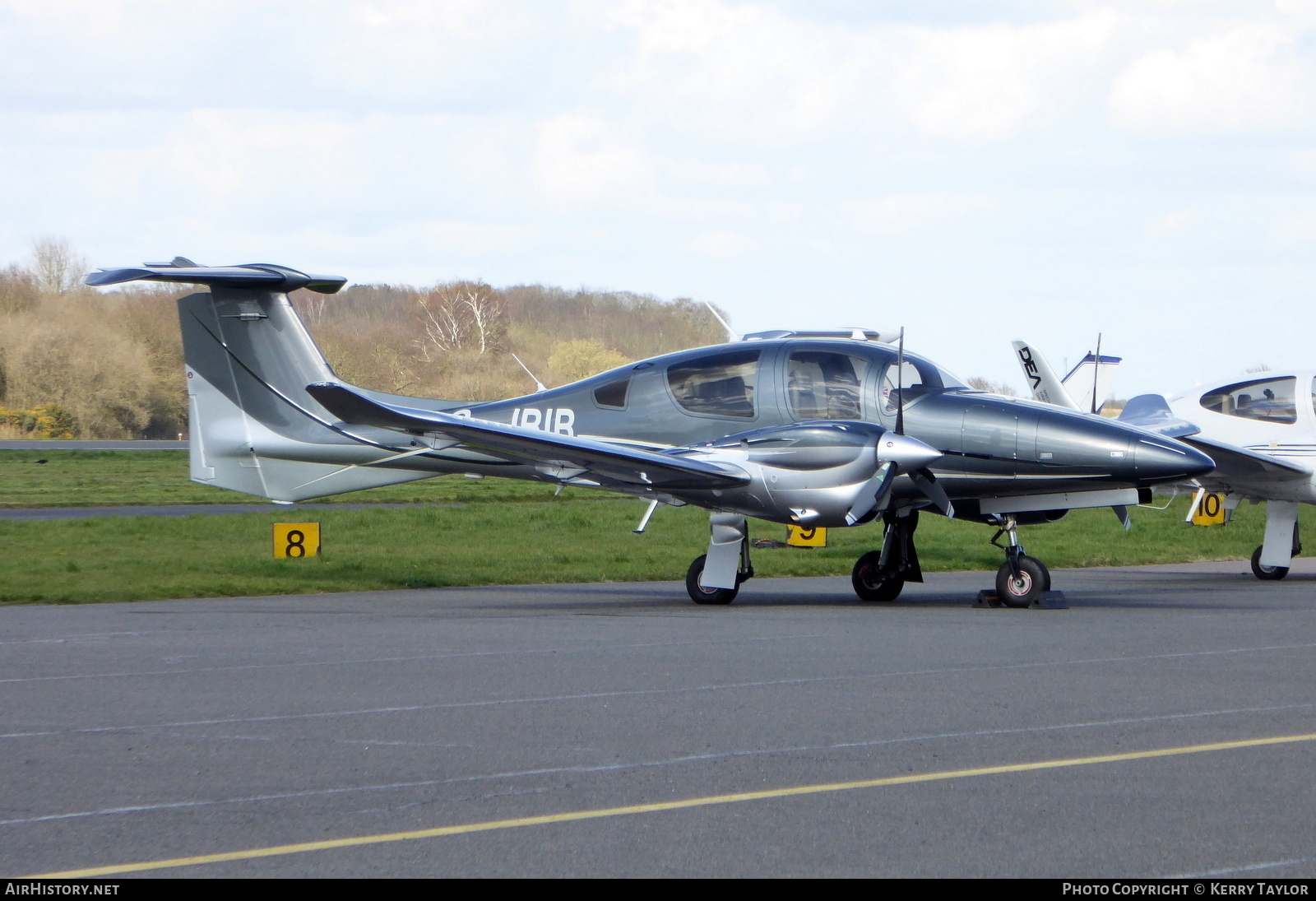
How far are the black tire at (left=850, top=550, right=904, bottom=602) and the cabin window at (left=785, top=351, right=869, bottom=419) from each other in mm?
1798

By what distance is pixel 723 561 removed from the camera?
13.2 meters

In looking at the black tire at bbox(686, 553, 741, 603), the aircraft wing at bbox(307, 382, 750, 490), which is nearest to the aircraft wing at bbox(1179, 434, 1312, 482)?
the black tire at bbox(686, 553, 741, 603)

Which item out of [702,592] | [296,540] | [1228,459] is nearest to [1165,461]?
[1228,459]

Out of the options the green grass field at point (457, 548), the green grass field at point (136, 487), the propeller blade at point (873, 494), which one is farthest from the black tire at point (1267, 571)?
the green grass field at point (136, 487)

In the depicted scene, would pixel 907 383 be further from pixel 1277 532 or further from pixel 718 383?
pixel 1277 532

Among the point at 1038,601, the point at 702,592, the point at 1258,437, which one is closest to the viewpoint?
the point at 1038,601

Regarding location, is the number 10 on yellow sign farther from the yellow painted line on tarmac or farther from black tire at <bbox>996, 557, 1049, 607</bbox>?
the yellow painted line on tarmac

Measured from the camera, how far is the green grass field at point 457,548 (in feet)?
54.0

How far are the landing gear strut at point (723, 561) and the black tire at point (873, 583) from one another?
145cm

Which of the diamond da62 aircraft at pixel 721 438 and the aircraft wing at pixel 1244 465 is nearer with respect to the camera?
the diamond da62 aircraft at pixel 721 438

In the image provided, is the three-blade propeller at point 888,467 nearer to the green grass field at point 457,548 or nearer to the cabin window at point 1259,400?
the green grass field at point 457,548

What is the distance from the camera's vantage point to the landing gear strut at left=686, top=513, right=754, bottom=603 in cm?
1309

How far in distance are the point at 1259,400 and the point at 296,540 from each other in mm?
12553

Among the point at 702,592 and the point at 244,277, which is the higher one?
the point at 244,277
